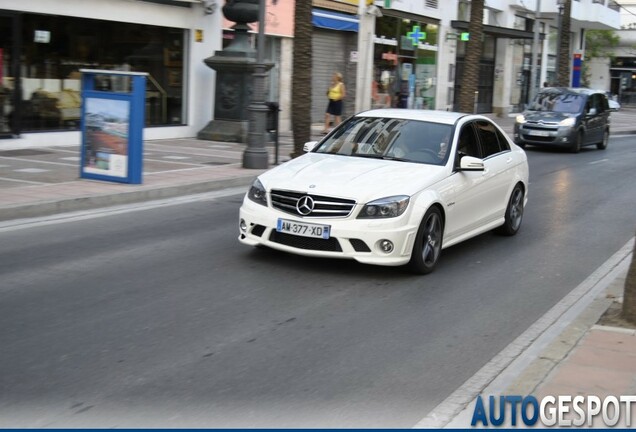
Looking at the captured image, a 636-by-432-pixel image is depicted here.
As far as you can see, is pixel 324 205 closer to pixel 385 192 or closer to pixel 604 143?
A: pixel 385 192

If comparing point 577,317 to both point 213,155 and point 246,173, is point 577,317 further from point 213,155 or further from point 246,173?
point 213,155

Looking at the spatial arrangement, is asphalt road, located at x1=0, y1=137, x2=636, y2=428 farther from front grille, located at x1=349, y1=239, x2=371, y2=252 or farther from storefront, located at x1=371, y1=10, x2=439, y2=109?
storefront, located at x1=371, y1=10, x2=439, y2=109

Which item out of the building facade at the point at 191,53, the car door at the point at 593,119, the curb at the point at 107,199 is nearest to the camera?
the curb at the point at 107,199

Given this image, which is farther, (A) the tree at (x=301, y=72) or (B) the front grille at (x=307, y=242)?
(A) the tree at (x=301, y=72)

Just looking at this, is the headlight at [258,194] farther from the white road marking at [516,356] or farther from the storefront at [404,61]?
the storefront at [404,61]

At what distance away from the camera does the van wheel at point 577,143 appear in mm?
24203

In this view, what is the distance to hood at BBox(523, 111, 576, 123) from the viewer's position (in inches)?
955

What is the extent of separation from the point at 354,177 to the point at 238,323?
90.6 inches

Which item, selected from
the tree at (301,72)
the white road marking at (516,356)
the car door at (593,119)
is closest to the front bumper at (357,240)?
the white road marking at (516,356)

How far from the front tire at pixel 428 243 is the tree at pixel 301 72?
A: 9.47m

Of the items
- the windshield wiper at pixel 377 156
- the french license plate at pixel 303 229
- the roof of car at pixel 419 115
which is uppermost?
the roof of car at pixel 419 115

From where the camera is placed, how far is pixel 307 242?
7984 mm

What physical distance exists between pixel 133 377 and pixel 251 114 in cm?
1136

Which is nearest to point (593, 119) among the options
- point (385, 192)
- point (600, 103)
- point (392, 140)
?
point (600, 103)
